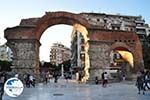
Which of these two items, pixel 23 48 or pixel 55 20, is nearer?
pixel 23 48

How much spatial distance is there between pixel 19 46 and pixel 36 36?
7.19 ft

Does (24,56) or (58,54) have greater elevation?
(58,54)

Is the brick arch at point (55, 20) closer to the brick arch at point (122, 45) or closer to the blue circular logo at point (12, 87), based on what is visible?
the brick arch at point (122, 45)

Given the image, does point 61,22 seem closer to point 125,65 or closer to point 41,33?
point 41,33

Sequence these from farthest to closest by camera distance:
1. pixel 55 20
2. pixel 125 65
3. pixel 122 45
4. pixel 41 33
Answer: pixel 125 65, pixel 122 45, pixel 55 20, pixel 41 33

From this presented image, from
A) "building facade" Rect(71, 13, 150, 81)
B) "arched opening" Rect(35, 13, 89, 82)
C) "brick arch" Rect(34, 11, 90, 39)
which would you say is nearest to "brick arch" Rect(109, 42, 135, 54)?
"arched opening" Rect(35, 13, 89, 82)

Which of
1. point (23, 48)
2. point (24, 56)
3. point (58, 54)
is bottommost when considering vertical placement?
point (24, 56)

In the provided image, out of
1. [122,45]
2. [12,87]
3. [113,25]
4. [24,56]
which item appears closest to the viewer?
[12,87]

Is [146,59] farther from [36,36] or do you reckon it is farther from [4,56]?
[4,56]

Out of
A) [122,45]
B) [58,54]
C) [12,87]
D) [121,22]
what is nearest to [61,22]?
[122,45]

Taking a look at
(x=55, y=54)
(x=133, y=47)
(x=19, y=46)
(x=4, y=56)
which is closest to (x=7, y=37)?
(x=19, y=46)

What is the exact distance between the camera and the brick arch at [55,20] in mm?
37406

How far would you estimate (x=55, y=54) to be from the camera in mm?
176375

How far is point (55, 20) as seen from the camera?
3812 centimetres
